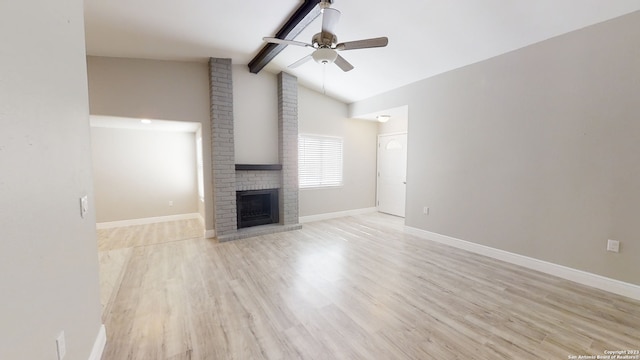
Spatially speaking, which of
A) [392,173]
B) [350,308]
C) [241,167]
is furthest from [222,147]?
[392,173]

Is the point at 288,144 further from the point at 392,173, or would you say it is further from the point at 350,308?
the point at 350,308

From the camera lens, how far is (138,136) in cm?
528

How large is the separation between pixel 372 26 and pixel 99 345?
13.3ft

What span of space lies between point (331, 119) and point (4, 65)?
212 inches

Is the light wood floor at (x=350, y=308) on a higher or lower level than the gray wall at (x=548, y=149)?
lower

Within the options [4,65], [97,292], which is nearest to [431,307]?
[97,292]

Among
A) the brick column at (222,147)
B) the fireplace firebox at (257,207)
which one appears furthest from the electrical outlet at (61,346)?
the fireplace firebox at (257,207)

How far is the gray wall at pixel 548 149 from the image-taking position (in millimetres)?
2574

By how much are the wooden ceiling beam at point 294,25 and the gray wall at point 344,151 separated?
153 centimetres

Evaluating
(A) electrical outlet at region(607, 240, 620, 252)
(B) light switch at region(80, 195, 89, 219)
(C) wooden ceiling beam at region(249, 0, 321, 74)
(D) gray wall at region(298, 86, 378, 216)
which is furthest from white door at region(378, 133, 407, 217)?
(B) light switch at region(80, 195, 89, 219)

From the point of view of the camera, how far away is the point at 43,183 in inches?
43.9

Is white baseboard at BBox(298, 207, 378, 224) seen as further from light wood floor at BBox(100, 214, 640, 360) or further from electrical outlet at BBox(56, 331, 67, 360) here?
electrical outlet at BBox(56, 331, 67, 360)

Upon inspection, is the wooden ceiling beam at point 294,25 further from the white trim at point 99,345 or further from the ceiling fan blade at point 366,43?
the white trim at point 99,345

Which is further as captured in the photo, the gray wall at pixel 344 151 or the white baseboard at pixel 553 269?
the gray wall at pixel 344 151
